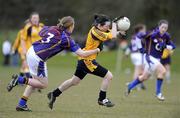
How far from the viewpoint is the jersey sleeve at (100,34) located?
1363 centimetres

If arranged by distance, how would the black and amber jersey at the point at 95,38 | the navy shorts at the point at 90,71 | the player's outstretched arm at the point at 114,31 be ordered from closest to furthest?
the player's outstretched arm at the point at 114,31 < the black and amber jersey at the point at 95,38 < the navy shorts at the point at 90,71

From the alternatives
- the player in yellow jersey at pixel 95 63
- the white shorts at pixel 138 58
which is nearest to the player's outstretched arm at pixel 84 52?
the player in yellow jersey at pixel 95 63

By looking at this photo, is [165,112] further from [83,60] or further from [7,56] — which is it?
[7,56]

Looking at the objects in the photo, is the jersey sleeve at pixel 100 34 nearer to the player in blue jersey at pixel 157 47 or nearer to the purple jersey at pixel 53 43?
the purple jersey at pixel 53 43

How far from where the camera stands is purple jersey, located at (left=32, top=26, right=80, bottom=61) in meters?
12.9

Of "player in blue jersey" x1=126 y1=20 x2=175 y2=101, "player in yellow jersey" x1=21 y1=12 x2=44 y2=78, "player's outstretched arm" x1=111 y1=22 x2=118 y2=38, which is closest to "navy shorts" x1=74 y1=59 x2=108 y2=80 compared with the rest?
"player's outstretched arm" x1=111 y1=22 x2=118 y2=38

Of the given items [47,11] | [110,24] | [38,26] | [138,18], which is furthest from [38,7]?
[110,24]

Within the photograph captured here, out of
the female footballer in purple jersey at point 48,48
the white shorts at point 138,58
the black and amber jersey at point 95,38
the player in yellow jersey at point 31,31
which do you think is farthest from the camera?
the white shorts at point 138,58

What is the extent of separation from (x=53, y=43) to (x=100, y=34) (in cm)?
121

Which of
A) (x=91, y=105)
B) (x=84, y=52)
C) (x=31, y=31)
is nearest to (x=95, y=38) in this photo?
(x=84, y=52)

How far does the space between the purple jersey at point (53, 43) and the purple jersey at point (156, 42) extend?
4.21m

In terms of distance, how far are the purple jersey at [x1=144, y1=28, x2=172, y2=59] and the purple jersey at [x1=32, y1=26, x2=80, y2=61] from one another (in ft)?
13.8

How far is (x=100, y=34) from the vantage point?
13727mm

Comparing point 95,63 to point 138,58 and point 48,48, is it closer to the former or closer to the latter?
point 48,48
